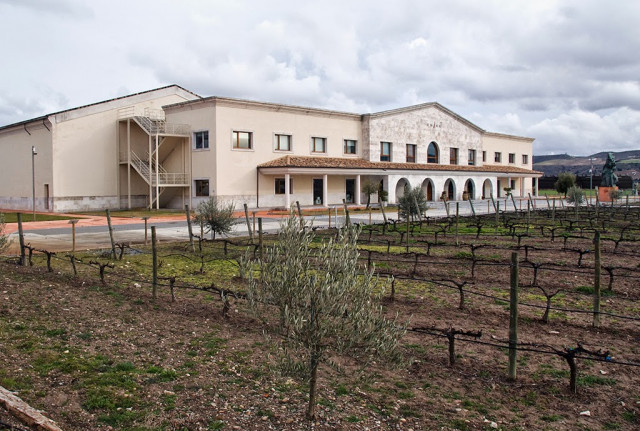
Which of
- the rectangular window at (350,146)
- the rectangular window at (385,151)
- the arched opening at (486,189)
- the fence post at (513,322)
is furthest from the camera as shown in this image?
the arched opening at (486,189)

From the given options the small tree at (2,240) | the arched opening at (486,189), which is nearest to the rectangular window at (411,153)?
the arched opening at (486,189)

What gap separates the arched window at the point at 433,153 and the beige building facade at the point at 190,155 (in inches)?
293

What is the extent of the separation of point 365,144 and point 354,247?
47794 mm

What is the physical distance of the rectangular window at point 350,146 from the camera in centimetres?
5176

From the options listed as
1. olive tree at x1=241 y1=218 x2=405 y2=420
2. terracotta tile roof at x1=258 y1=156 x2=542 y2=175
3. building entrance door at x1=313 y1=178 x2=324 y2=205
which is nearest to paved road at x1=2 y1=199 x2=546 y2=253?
terracotta tile roof at x1=258 y1=156 x2=542 y2=175

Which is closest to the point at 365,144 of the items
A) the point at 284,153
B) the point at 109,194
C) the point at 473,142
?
the point at 284,153

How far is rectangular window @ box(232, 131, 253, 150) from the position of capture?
4328 cm

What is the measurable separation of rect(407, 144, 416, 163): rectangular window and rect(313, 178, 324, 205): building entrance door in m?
13.3

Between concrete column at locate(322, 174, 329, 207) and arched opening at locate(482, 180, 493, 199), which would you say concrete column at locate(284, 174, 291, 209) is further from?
arched opening at locate(482, 180, 493, 199)

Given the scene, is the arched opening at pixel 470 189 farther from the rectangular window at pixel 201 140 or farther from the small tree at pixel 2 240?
the small tree at pixel 2 240

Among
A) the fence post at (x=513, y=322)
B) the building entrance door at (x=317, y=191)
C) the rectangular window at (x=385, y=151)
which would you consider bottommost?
the fence post at (x=513, y=322)

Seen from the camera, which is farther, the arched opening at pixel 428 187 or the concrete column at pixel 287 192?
the arched opening at pixel 428 187

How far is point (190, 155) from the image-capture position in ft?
145

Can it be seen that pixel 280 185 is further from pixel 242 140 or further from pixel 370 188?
pixel 370 188
